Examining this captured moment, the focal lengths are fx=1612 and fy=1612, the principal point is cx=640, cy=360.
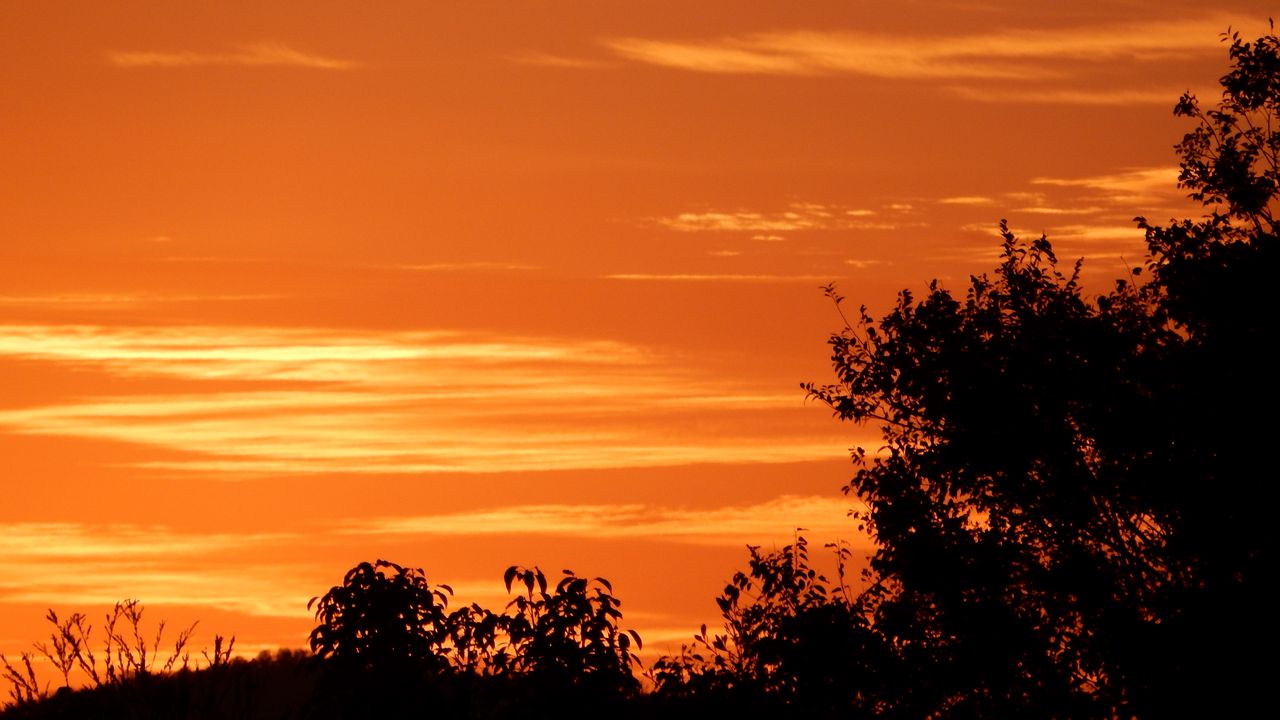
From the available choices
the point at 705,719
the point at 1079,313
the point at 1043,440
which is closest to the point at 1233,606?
the point at 1043,440

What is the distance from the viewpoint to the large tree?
27188 millimetres

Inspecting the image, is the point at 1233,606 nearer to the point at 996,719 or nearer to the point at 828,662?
the point at 996,719

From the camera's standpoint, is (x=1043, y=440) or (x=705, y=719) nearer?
(x=705, y=719)

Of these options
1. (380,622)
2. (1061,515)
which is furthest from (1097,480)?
(380,622)

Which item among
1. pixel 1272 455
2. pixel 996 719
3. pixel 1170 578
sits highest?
pixel 1272 455

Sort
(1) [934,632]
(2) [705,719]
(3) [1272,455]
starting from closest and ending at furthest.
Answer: (2) [705,719]
(3) [1272,455]
(1) [934,632]

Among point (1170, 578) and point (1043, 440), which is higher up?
point (1043, 440)

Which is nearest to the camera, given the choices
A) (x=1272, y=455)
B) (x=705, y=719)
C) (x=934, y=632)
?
(x=705, y=719)

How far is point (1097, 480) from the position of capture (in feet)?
94.7

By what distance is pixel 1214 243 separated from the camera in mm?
28859

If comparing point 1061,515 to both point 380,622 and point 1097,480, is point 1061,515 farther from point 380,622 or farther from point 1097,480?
point 380,622

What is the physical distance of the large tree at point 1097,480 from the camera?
2719 cm

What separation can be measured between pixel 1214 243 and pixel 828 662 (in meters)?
10.2

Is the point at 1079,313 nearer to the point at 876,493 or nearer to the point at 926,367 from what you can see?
the point at 926,367
